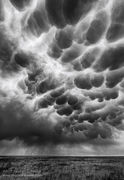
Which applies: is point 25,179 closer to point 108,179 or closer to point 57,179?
point 57,179

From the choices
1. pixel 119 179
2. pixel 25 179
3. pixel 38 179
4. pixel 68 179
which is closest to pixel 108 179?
pixel 119 179

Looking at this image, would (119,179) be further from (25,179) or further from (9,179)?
(9,179)

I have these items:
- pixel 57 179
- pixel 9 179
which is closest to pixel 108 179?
pixel 57 179

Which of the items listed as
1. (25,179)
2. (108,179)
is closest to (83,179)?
(108,179)

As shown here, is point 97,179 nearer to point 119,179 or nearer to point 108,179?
point 108,179

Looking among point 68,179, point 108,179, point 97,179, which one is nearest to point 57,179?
point 68,179
